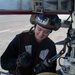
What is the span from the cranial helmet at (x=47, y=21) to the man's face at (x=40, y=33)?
2.7 inches

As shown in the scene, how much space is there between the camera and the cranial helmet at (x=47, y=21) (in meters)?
2.70

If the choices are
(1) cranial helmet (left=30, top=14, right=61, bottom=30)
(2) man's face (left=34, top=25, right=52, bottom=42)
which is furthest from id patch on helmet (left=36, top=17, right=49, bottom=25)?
(2) man's face (left=34, top=25, right=52, bottom=42)

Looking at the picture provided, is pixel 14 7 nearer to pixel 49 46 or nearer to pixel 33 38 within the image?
pixel 33 38

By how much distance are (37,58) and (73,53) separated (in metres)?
0.77

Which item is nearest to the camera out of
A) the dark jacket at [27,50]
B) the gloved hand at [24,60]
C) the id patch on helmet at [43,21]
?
the id patch on helmet at [43,21]

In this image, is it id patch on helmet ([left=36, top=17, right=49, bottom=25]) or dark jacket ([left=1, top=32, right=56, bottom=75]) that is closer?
id patch on helmet ([left=36, top=17, right=49, bottom=25])

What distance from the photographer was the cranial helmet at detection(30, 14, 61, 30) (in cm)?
270

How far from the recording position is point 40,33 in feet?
9.74

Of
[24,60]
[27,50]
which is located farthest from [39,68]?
[27,50]

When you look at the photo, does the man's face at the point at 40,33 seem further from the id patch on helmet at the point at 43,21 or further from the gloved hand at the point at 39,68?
the gloved hand at the point at 39,68

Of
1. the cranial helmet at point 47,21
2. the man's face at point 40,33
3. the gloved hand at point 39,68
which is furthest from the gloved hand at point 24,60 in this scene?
the cranial helmet at point 47,21

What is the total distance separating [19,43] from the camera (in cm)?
314

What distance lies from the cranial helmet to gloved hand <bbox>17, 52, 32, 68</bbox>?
352 millimetres

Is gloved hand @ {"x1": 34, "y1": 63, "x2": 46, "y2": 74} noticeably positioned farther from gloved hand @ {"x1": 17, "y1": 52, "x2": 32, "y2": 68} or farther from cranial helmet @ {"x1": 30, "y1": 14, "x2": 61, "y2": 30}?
cranial helmet @ {"x1": 30, "y1": 14, "x2": 61, "y2": 30}
